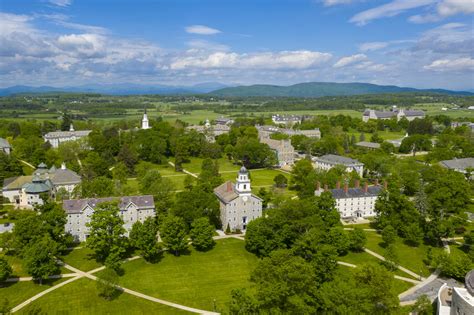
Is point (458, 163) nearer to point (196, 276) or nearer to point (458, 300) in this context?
point (458, 300)

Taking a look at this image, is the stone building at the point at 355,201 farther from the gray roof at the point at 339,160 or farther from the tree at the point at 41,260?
the tree at the point at 41,260

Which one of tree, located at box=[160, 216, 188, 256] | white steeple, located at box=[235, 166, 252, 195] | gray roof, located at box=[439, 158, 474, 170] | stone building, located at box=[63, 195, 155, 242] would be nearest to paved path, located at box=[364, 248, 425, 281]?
white steeple, located at box=[235, 166, 252, 195]

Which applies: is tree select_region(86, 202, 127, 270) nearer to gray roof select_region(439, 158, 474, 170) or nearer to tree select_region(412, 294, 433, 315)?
tree select_region(412, 294, 433, 315)

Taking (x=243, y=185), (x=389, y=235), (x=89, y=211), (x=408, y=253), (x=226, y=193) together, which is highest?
(x=243, y=185)

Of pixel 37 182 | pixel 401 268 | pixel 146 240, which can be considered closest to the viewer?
pixel 401 268

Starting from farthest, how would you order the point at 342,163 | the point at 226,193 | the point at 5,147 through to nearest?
the point at 5,147 → the point at 342,163 → the point at 226,193

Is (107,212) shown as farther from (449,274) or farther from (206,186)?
(449,274)

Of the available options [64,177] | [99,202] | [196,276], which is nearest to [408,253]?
[196,276]
